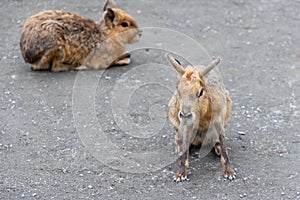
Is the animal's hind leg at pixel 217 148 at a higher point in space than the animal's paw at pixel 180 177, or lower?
higher

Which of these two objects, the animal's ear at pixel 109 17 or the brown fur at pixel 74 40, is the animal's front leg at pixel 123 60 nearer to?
the brown fur at pixel 74 40

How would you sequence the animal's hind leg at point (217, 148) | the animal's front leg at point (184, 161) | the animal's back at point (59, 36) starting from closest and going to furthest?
the animal's front leg at point (184, 161) < the animal's hind leg at point (217, 148) < the animal's back at point (59, 36)

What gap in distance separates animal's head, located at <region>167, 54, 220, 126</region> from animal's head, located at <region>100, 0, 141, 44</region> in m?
2.46

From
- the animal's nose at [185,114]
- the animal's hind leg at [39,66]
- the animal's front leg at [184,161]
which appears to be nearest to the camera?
the animal's nose at [185,114]

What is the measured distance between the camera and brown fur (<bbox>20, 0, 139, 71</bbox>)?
21.6 feet

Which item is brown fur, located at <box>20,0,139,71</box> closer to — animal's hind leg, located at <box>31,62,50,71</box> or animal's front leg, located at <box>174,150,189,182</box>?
animal's hind leg, located at <box>31,62,50,71</box>

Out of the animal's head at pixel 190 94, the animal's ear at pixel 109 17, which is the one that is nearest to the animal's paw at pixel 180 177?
the animal's head at pixel 190 94

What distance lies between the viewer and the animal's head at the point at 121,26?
22.7ft

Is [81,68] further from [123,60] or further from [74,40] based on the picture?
[123,60]

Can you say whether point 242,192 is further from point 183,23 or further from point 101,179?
point 183,23

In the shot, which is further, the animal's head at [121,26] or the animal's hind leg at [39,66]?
the animal's head at [121,26]

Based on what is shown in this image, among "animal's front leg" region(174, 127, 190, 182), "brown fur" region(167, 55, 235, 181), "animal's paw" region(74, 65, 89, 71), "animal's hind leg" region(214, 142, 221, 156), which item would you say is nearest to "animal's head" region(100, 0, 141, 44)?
"animal's paw" region(74, 65, 89, 71)

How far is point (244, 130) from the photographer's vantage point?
5.53 meters

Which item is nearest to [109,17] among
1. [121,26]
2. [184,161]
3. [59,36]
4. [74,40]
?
[121,26]
